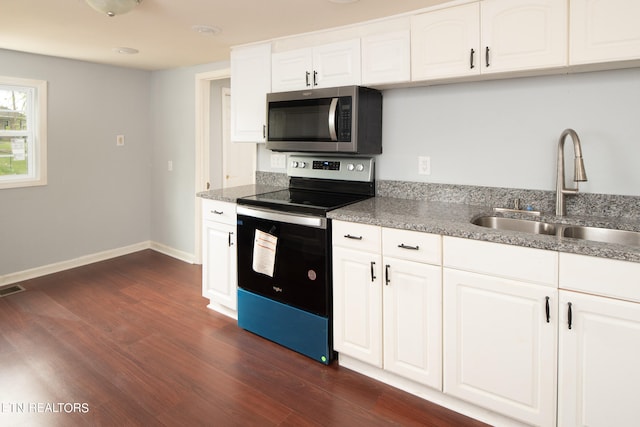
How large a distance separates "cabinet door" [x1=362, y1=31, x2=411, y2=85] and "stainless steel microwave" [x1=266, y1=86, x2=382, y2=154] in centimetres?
13

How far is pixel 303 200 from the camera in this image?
257 cm

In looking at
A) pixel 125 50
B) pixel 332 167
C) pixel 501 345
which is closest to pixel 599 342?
pixel 501 345

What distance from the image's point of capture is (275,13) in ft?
8.00

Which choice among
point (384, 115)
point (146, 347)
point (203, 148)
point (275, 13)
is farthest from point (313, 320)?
point (203, 148)

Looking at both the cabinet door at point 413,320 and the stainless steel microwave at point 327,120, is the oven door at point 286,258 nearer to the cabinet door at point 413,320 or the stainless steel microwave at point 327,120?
the cabinet door at point 413,320

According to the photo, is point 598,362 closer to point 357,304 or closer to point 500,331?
point 500,331

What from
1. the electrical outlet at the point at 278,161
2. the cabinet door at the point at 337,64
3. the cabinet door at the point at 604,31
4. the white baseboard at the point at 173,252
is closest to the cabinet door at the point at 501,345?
the cabinet door at the point at 604,31

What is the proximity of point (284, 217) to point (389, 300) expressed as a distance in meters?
0.81

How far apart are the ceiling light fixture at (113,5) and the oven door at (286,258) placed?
1.34 metres

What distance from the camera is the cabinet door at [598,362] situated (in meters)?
1.46

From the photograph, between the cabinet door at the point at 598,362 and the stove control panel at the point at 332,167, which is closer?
the cabinet door at the point at 598,362

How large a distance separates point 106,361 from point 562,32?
3059mm

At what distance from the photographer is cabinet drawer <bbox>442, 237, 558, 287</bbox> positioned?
5.24 feet

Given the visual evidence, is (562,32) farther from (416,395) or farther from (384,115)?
(416,395)
